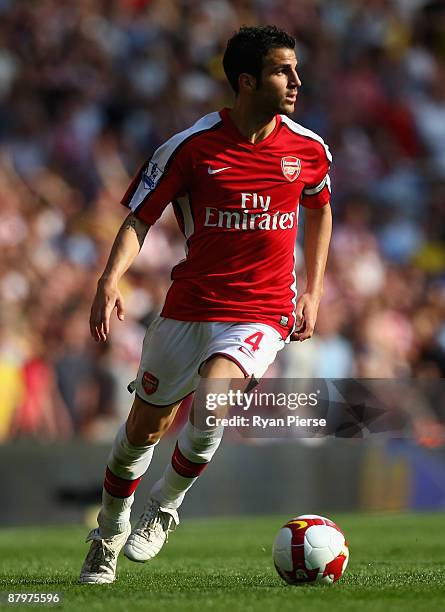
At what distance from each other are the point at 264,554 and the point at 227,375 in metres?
2.89

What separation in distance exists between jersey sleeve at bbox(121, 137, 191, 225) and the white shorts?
55cm

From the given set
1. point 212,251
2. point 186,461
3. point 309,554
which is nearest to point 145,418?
point 186,461

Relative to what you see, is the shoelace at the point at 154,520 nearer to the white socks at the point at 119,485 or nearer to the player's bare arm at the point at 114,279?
the white socks at the point at 119,485

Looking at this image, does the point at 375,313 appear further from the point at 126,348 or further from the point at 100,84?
the point at 100,84

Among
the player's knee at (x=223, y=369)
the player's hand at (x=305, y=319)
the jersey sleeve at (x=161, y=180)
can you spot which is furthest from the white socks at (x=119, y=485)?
the jersey sleeve at (x=161, y=180)

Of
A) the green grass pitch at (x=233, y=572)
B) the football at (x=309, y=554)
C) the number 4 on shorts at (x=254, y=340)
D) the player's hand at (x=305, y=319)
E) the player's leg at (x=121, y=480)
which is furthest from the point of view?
the player's hand at (x=305, y=319)

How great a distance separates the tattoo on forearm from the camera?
640 centimetres

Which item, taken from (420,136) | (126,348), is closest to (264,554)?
(126,348)

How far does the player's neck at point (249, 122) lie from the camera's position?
21.4ft

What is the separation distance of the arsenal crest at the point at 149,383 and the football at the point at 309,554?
907 millimetres

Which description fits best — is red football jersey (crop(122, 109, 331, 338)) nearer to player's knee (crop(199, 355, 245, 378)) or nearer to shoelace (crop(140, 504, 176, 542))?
player's knee (crop(199, 355, 245, 378))

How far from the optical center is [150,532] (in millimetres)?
6629

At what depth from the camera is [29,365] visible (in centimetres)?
1295

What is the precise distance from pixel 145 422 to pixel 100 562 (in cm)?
72
